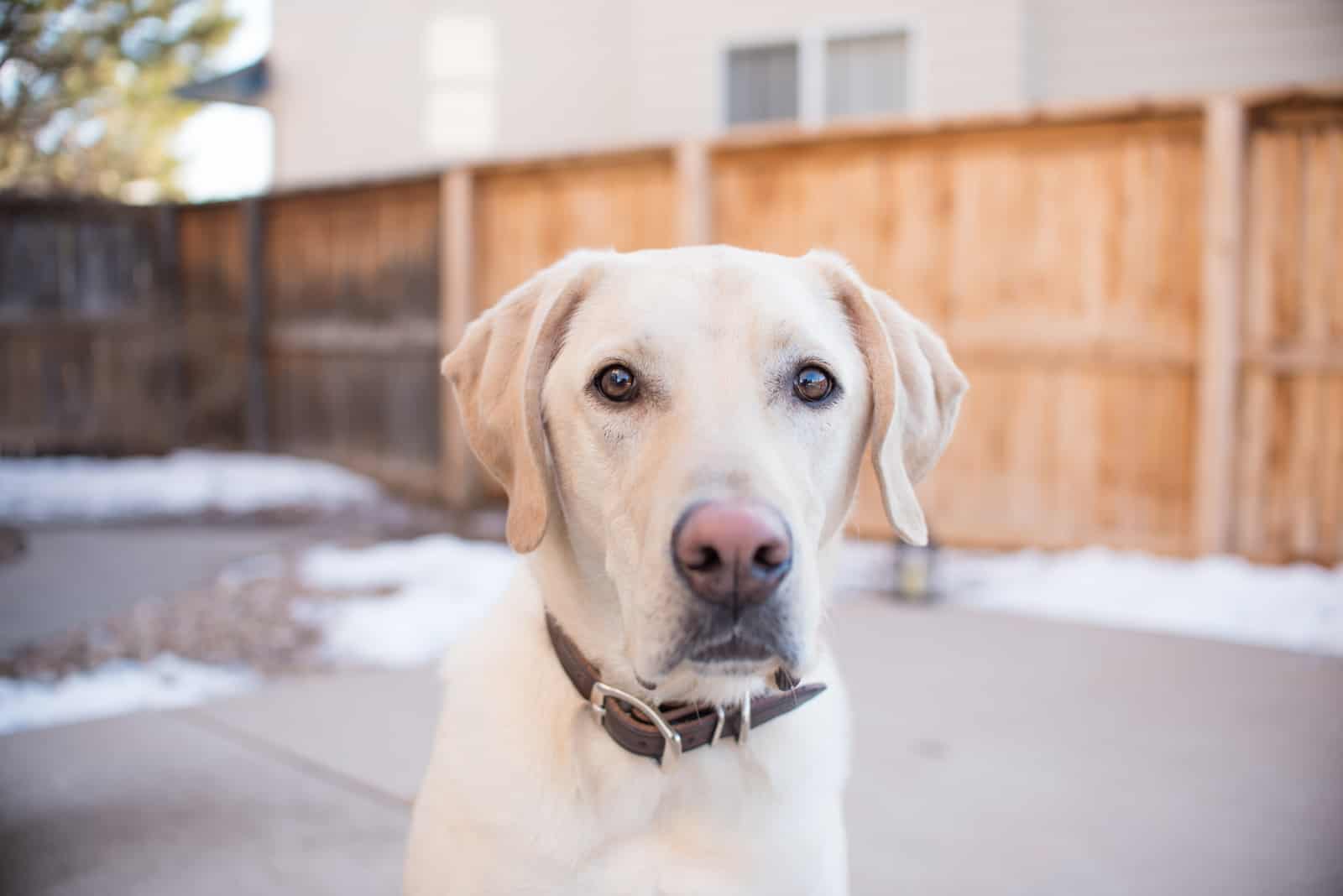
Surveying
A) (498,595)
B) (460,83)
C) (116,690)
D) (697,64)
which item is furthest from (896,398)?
(460,83)

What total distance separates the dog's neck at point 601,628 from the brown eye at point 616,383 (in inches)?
9.8

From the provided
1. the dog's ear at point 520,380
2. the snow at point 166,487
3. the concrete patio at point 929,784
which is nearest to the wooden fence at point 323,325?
the snow at point 166,487

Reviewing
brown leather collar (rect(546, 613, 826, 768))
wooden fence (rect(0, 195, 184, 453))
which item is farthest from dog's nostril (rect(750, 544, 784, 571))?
wooden fence (rect(0, 195, 184, 453))

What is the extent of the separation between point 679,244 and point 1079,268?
236 cm

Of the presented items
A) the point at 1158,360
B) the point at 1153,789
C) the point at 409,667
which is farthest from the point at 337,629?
the point at 1158,360

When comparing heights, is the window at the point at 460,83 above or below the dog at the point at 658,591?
above

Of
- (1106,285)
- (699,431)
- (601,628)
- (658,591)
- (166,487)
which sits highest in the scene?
(1106,285)

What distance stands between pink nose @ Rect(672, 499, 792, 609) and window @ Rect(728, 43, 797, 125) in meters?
8.58

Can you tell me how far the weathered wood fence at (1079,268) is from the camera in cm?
563

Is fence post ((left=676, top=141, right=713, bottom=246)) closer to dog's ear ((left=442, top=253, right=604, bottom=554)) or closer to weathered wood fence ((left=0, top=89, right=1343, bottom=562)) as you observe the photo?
weathered wood fence ((left=0, top=89, right=1343, bottom=562))

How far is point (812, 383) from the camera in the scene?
5.86 ft

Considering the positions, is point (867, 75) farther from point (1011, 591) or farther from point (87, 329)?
point (87, 329)

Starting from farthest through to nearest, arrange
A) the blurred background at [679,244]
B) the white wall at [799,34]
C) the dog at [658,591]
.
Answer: the white wall at [799,34]
the blurred background at [679,244]
the dog at [658,591]

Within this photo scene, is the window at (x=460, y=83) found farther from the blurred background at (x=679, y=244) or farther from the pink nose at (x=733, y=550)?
the pink nose at (x=733, y=550)
